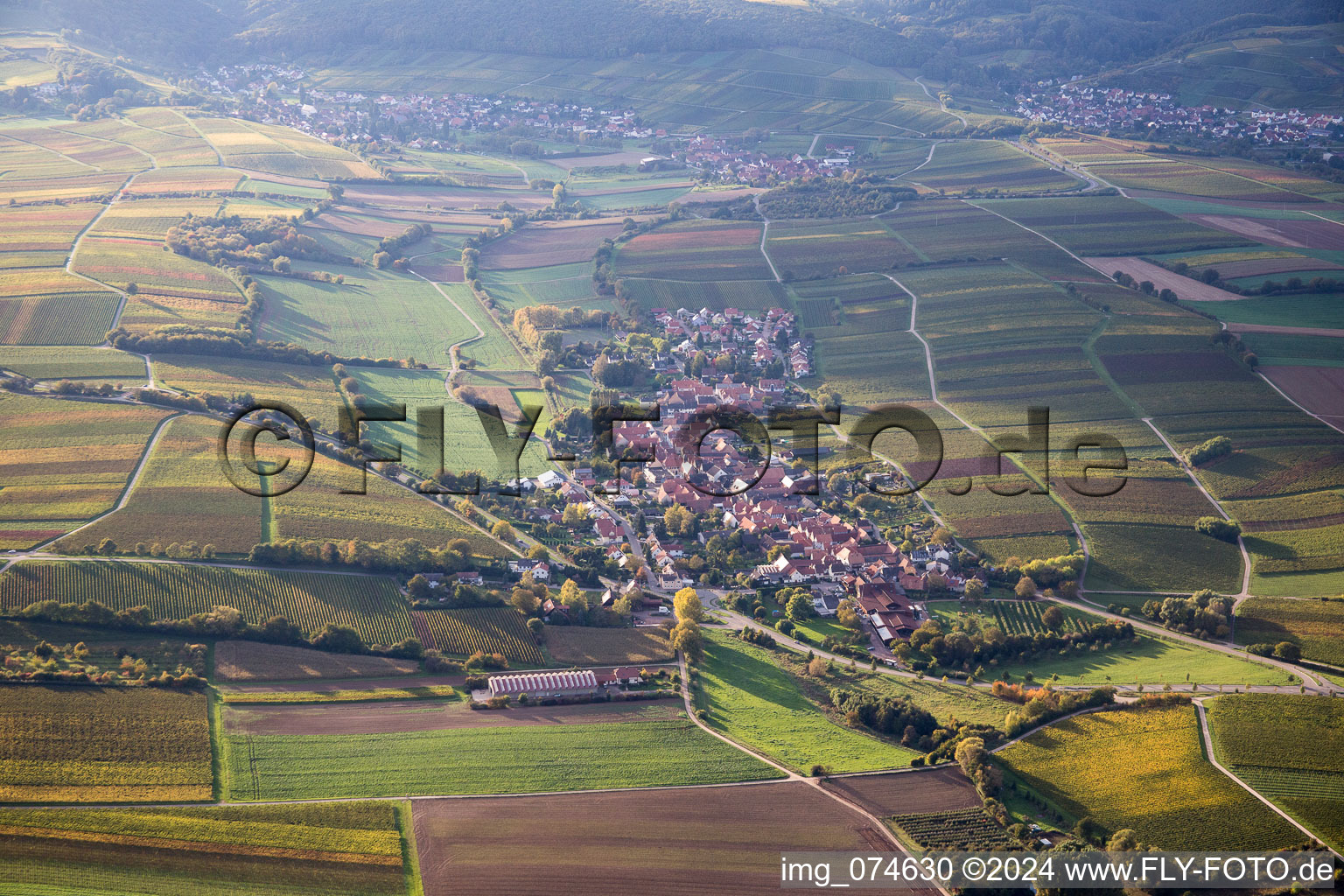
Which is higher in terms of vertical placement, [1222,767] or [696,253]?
[696,253]

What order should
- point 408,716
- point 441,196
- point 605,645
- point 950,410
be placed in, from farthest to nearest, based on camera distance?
point 441,196 → point 950,410 → point 605,645 → point 408,716

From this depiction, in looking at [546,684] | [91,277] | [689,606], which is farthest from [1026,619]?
[91,277]

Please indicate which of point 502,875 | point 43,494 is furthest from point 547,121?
point 502,875

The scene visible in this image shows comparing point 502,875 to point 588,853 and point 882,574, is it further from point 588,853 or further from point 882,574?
point 882,574

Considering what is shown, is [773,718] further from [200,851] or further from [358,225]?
[358,225]

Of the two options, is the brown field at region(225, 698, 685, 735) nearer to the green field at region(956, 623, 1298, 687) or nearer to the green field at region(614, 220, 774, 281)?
the green field at region(956, 623, 1298, 687)

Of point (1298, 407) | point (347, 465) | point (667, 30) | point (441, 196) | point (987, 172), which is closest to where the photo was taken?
point (347, 465)
